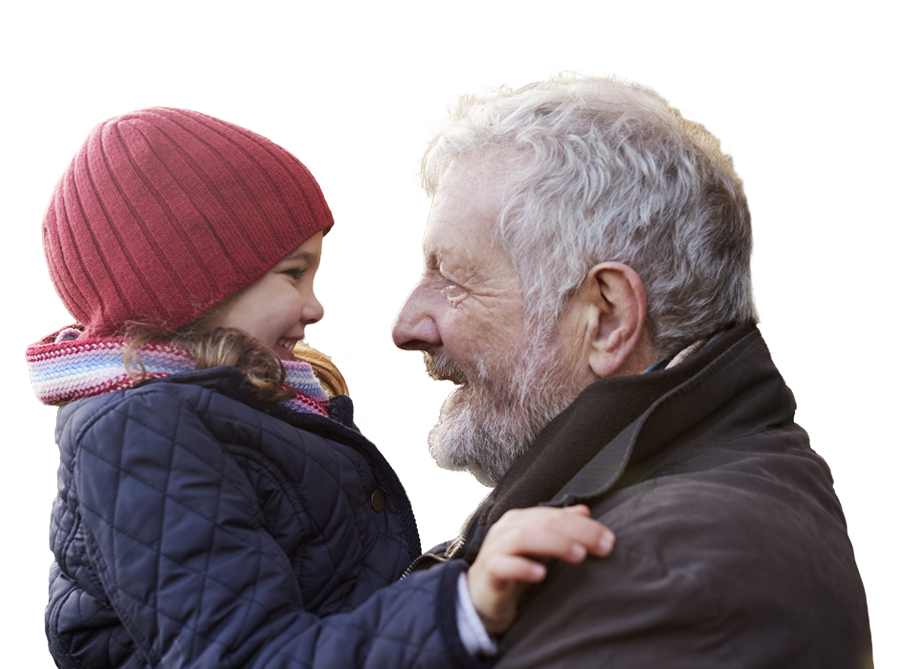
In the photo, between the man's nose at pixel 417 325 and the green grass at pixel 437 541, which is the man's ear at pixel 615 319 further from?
the green grass at pixel 437 541

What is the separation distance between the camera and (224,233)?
6.28 feet

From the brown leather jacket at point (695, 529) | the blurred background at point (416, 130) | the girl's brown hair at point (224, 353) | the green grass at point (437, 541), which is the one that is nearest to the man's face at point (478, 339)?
the brown leather jacket at point (695, 529)

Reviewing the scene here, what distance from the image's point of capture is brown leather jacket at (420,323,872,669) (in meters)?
1.22

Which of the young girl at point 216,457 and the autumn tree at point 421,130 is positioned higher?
the autumn tree at point 421,130

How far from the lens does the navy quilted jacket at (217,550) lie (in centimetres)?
134

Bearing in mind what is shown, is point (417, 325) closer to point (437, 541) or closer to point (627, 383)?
point (627, 383)

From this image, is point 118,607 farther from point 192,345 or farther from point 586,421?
point 586,421

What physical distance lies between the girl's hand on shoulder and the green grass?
4638 millimetres

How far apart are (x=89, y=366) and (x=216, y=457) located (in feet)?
1.44

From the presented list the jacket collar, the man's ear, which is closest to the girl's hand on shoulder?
the jacket collar

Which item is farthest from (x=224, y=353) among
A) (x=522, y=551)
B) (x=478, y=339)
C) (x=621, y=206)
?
(x=621, y=206)

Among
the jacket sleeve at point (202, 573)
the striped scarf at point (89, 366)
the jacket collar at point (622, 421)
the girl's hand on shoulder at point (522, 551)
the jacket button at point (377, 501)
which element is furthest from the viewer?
the jacket button at point (377, 501)

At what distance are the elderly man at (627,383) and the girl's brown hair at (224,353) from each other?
16.5 inches
